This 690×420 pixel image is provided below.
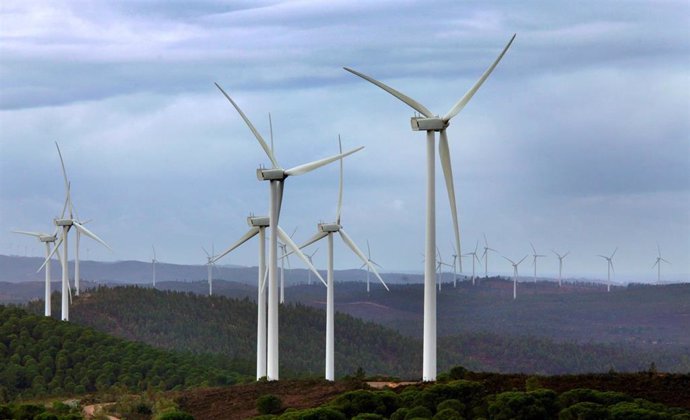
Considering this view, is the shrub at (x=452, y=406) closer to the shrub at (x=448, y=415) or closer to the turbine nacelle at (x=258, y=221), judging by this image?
the shrub at (x=448, y=415)

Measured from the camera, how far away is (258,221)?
11094 cm

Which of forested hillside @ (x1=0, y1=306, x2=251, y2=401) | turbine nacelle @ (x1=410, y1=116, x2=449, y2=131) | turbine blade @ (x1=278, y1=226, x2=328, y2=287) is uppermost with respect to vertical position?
turbine nacelle @ (x1=410, y1=116, x2=449, y2=131)

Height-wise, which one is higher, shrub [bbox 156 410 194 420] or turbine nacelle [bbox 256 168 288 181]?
turbine nacelle [bbox 256 168 288 181]

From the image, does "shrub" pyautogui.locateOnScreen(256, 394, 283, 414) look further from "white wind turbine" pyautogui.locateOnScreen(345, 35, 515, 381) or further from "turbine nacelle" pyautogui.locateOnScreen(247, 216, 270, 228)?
"turbine nacelle" pyautogui.locateOnScreen(247, 216, 270, 228)

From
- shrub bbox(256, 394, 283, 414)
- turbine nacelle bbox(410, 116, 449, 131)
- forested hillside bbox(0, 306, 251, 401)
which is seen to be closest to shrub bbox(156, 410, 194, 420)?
shrub bbox(256, 394, 283, 414)

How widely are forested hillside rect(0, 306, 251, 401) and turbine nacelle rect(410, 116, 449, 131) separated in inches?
1758

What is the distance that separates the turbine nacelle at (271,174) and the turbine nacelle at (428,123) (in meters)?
18.2

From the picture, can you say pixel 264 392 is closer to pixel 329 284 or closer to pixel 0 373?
pixel 329 284

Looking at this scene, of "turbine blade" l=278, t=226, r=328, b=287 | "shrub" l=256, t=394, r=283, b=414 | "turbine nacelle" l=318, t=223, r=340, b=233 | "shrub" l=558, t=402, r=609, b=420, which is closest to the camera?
"shrub" l=558, t=402, r=609, b=420

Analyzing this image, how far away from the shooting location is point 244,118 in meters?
97.8

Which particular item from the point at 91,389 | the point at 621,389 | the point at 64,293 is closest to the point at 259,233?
the point at 91,389

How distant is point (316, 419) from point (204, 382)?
52.3m

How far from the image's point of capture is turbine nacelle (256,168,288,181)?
321 ft

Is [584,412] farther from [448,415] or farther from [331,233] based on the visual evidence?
[331,233]
